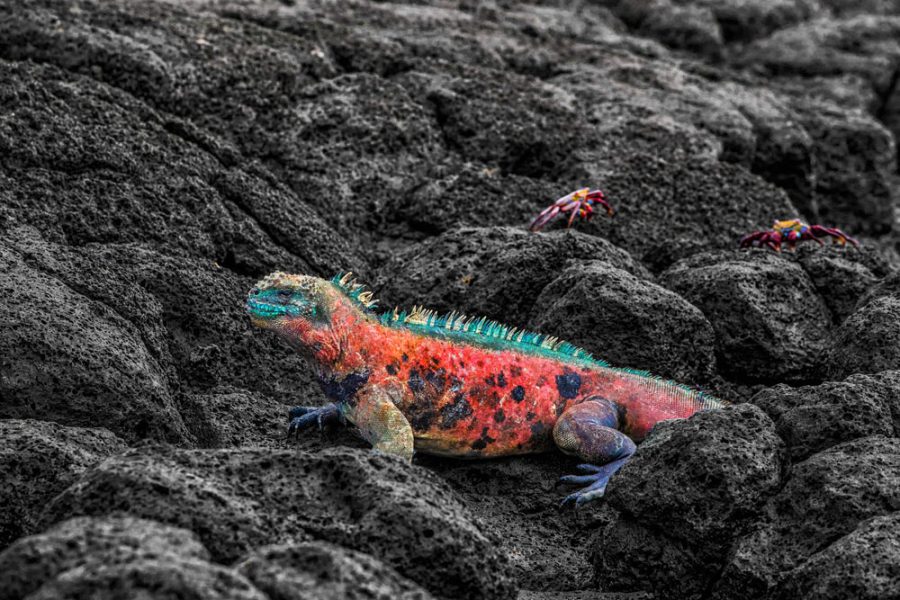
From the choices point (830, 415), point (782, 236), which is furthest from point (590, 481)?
point (782, 236)

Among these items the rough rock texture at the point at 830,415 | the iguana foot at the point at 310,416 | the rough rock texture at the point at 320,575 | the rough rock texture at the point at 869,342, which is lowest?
the iguana foot at the point at 310,416

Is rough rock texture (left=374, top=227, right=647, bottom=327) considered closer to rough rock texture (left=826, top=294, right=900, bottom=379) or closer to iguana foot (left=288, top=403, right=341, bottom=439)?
iguana foot (left=288, top=403, right=341, bottom=439)

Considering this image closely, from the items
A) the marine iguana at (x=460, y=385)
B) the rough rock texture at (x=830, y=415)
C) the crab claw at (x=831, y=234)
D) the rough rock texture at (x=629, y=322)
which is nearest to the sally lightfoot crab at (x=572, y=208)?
the rough rock texture at (x=629, y=322)

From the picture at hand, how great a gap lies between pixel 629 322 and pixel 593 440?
71 cm

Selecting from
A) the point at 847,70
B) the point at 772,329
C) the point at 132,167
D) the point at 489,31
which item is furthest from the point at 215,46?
the point at 847,70

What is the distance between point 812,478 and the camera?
401 cm

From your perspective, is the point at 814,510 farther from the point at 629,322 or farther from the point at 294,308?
the point at 294,308

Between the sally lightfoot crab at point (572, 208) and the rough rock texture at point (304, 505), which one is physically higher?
the rough rock texture at point (304, 505)

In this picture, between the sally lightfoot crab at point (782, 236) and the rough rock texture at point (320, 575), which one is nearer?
the rough rock texture at point (320, 575)

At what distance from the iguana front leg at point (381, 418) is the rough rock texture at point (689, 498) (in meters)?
0.95

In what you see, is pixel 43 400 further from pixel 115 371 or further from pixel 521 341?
pixel 521 341

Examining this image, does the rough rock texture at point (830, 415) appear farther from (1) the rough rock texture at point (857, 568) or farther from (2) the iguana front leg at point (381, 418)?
(2) the iguana front leg at point (381, 418)

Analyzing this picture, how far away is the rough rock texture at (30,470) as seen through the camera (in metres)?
3.99

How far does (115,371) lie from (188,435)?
450mm
